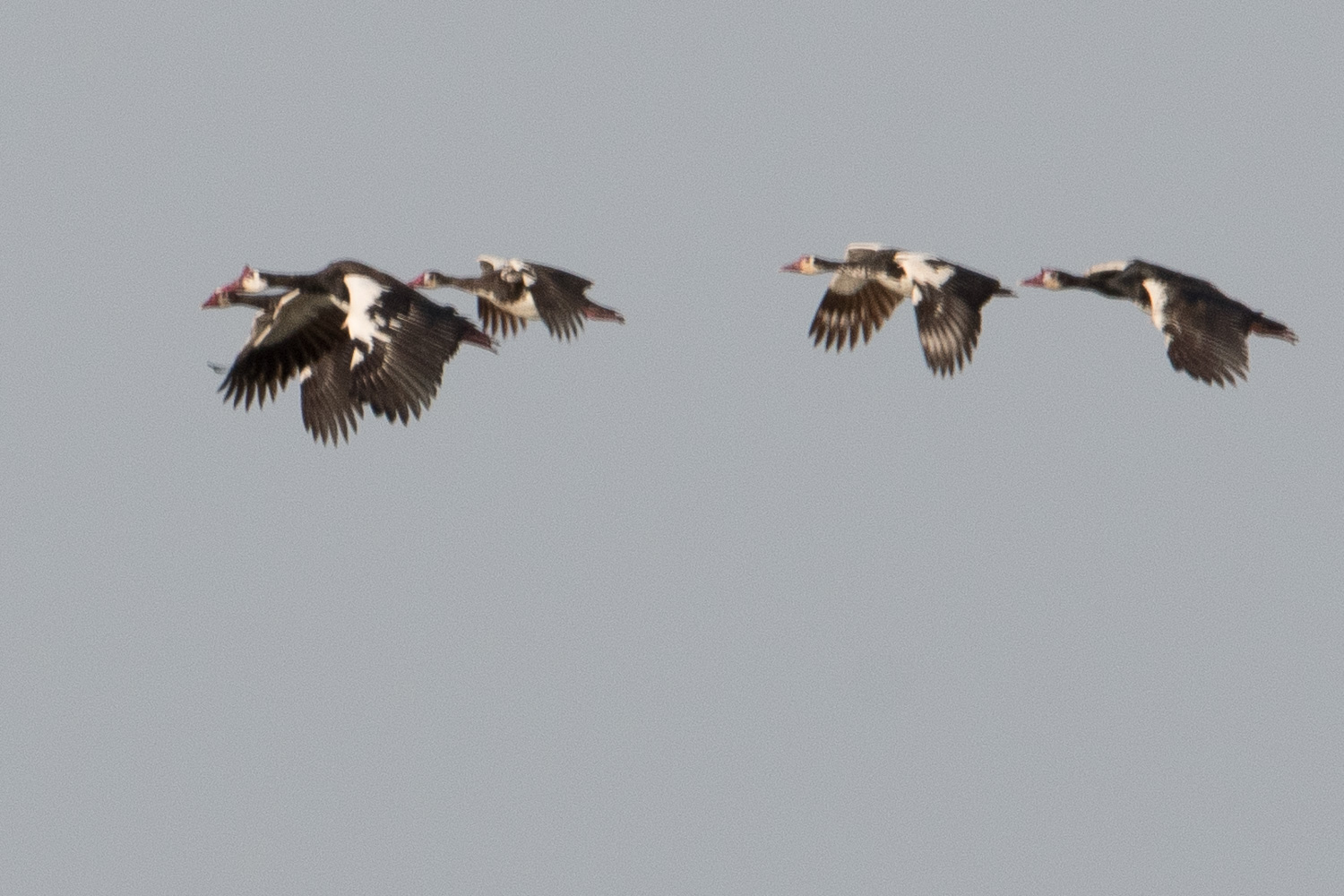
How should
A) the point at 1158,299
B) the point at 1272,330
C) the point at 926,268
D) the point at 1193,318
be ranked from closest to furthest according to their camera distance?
1. the point at 1193,318
2. the point at 1158,299
3. the point at 1272,330
4. the point at 926,268

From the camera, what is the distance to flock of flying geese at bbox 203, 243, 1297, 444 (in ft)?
71.9

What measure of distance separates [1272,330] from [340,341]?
9.57 m

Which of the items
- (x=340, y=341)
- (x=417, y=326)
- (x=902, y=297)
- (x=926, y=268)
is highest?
(x=902, y=297)

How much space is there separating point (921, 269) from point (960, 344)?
1515 mm

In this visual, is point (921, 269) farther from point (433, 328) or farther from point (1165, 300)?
point (433, 328)

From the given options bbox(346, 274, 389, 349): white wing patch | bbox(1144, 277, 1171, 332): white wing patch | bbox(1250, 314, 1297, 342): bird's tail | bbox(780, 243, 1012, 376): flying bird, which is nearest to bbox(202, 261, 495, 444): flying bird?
bbox(346, 274, 389, 349): white wing patch

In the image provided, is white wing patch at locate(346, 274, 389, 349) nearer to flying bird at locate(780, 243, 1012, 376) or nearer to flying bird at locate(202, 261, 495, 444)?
flying bird at locate(202, 261, 495, 444)

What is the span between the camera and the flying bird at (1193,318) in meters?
23.3

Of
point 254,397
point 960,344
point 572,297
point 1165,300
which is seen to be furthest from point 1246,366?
point 254,397

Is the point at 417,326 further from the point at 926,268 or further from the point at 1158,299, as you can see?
the point at 1158,299

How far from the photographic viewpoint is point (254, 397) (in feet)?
79.0

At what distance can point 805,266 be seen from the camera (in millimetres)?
27953

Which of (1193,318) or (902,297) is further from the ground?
(902,297)

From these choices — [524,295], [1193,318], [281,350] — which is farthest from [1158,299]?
[281,350]
